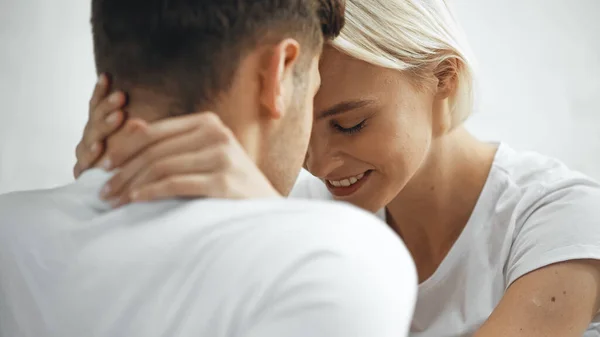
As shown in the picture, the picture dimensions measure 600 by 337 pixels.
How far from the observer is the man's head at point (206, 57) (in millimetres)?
750

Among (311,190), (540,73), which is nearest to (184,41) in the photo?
(311,190)

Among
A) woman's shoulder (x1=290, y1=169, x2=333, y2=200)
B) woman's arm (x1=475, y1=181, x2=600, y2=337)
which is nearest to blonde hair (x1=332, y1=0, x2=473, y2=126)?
woman's arm (x1=475, y1=181, x2=600, y2=337)

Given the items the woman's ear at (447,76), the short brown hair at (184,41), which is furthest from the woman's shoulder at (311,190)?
the short brown hair at (184,41)

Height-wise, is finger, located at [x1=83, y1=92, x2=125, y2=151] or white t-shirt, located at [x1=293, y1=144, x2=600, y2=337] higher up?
finger, located at [x1=83, y1=92, x2=125, y2=151]

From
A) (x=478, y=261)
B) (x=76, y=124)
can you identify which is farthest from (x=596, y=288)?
(x=76, y=124)

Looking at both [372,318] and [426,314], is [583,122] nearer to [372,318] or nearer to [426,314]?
[426,314]

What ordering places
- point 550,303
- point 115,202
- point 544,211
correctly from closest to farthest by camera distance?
point 115,202
point 550,303
point 544,211

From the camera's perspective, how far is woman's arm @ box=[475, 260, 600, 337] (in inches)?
47.9

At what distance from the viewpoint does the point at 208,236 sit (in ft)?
2.23

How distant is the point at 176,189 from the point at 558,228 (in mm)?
752

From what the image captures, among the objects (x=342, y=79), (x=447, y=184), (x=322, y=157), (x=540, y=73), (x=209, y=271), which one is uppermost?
(x=209, y=271)

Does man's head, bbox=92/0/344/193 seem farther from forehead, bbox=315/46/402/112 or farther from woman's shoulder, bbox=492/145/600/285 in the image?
woman's shoulder, bbox=492/145/600/285

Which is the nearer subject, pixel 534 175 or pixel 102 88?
pixel 102 88

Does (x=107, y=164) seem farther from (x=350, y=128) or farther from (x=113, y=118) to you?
(x=350, y=128)
